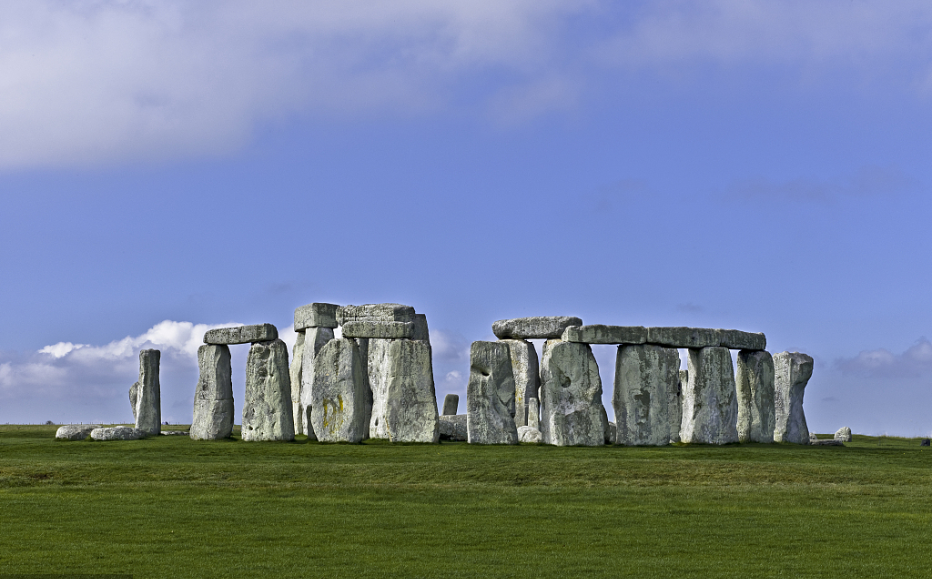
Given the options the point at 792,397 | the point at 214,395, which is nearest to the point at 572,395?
the point at 792,397

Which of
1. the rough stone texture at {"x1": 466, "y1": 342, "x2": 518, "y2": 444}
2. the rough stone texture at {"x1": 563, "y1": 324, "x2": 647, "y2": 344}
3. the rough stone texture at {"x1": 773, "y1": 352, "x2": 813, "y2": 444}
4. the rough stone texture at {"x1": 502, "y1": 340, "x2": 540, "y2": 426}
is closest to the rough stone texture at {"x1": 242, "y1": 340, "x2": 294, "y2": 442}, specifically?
the rough stone texture at {"x1": 466, "y1": 342, "x2": 518, "y2": 444}

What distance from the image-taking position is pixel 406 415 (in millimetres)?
26438

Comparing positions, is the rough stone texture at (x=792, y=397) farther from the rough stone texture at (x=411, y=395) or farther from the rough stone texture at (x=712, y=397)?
the rough stone texture at (x=411, y=395)

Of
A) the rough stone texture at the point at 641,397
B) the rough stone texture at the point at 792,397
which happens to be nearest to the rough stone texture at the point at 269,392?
the rough stone texture at the point at 641,397

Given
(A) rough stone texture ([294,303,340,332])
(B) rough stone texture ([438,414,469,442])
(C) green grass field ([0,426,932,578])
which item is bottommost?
(C) green grass field ([0,426,932,578])

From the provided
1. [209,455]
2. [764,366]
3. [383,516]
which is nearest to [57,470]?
[209,455]

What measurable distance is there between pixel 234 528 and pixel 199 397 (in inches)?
567

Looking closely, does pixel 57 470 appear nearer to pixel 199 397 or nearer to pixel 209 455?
pixel 209 455

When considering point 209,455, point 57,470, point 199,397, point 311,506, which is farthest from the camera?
point 199,397

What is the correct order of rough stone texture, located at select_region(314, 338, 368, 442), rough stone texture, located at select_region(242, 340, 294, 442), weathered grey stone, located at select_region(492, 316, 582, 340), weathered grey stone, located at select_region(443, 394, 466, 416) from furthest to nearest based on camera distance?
weathered grey stone, located at select_region(443, 394, 466, 416) → weathered grey stone, located at select_region(492, 316, 582, 340) → rough stone texture, located at select_region(242, 340, 294, 442) → rough stone texture, located at select_region(314, 338, 368, 442)

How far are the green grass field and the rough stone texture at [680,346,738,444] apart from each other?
44.5 inches

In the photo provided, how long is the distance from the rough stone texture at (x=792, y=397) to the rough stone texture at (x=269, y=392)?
1229cm

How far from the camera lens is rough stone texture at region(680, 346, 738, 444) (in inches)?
1073

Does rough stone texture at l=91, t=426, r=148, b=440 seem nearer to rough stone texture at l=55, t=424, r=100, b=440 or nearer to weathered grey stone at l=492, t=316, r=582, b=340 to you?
rough stone texture at l=55, t=424, r=100, b=440
